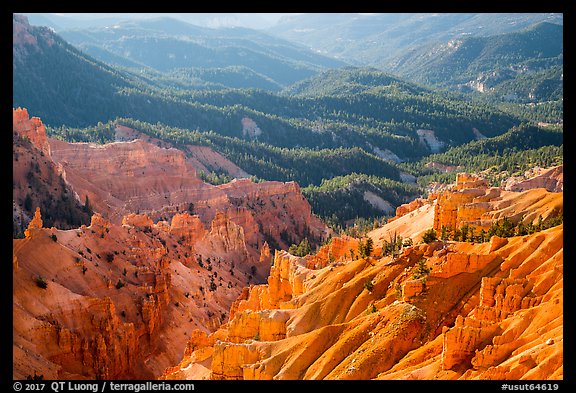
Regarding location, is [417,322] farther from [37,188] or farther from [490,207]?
[37,188]

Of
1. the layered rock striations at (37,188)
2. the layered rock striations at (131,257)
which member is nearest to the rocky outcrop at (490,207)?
the layered rock striations at (131,257)

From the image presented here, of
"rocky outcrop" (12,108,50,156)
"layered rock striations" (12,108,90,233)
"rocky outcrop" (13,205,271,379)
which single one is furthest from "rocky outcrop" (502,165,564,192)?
"rocky outcrop" (12,108,50,156)

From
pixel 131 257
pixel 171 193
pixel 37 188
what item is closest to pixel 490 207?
Answer: pixel 131 257

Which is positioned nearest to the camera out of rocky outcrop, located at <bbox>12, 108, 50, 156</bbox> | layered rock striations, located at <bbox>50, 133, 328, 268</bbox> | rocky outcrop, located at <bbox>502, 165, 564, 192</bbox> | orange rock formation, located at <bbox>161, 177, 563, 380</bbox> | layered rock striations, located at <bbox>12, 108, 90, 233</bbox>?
orange rock formation, located at <bbox>161, 177, 563, 380</bbox>

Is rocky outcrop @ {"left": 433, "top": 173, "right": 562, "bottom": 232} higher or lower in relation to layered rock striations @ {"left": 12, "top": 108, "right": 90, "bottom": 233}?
higher

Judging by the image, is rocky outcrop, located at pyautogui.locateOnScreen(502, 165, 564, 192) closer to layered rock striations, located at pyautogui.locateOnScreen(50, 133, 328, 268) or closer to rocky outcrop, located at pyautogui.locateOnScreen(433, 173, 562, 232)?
rocky outcrop, located at pyautogui.locateOnScreen(433, 173, 562, 232)

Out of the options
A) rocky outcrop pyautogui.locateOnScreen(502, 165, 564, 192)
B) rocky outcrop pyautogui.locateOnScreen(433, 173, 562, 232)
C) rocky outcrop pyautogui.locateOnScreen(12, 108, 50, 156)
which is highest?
rocky outcrop pyautogui.locateOnScreen(433, 173, 562, 232)

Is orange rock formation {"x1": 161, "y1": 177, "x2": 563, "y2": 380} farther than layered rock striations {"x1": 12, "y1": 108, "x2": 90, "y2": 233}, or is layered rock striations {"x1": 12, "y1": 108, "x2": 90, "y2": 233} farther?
layered rock striations {"x1": 12, "y1": 108, "x2": 90, "y2": 233}

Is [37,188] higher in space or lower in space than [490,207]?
lower

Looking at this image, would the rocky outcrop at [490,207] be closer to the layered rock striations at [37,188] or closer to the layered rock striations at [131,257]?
the layered rock striations at [131,257]

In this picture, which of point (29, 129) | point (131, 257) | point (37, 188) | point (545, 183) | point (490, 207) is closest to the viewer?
point (490, 207)

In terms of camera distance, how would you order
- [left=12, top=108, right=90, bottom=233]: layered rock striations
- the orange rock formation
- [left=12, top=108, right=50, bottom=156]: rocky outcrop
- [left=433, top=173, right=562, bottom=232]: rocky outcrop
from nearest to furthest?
the orange rock formation, [left=433, top=173, right=562, bottom=232]: rocky outcrop, [left=12, top=108, right=90, bottom=233]: layered rock striations, [left=12, top=108, right=50, bottom=156]: rocky outcrop

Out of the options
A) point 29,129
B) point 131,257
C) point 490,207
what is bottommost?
point 131,257

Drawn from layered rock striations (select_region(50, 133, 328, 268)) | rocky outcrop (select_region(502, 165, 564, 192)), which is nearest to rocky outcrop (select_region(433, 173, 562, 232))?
rocky outcrop (select_region(502, 165, 564, 192))
